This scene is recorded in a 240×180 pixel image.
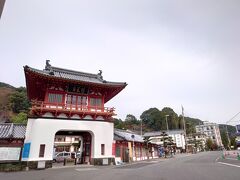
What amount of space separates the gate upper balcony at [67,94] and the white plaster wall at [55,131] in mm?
753

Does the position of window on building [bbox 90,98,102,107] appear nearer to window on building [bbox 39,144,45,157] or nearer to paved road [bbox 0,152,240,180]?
window on building [bbox 39,144,45,157]

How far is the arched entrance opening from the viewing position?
71.4 feet

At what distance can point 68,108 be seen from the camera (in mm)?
19219

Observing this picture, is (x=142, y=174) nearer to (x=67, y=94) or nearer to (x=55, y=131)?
(x=55, y=131)

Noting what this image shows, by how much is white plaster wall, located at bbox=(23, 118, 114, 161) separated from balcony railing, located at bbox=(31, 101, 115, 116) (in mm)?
1019

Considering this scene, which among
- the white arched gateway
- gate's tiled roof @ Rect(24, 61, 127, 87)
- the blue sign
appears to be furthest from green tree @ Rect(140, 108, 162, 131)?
the blue sign

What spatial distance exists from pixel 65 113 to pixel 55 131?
2102 millimetres

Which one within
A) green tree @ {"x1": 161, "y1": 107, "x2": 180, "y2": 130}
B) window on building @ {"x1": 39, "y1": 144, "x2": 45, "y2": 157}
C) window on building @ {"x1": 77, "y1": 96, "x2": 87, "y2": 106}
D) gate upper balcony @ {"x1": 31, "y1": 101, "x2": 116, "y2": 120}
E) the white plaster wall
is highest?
green tree @ {"x1": 161, "y1": 107, "x2": 180, "y2": 130}

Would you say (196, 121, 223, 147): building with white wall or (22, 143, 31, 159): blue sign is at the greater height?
(196, 121, 223, 147): building with white wall

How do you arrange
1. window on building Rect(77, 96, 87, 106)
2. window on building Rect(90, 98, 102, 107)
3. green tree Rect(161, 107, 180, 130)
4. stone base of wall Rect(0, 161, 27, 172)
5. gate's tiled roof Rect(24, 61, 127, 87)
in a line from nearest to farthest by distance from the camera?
stone base of wall Rect(0, 161, 27, 172), window on building Rect(77, 96, 87, 106), window on building Rect(90, 98, 102, 107), gate's tiled roof Rect(24, 61, 127, 87), green tree Rect(161, 107, 180, 130)

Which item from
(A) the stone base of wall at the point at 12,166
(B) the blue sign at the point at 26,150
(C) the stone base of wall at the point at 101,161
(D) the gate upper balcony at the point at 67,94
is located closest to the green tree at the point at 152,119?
(D) the gate upper balcony at the point at 67,94

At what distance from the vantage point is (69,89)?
2011 cm

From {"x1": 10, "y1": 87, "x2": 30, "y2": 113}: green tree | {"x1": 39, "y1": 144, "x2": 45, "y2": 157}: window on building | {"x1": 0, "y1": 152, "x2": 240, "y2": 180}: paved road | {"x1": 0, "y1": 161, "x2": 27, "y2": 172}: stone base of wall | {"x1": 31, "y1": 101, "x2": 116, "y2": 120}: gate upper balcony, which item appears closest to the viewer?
{"x1": 0, "y1": 152, "x2": 240, "y2": 180}: paved road

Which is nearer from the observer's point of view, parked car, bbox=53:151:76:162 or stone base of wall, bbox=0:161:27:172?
stone base of wall, bbox=0:161:27:172
